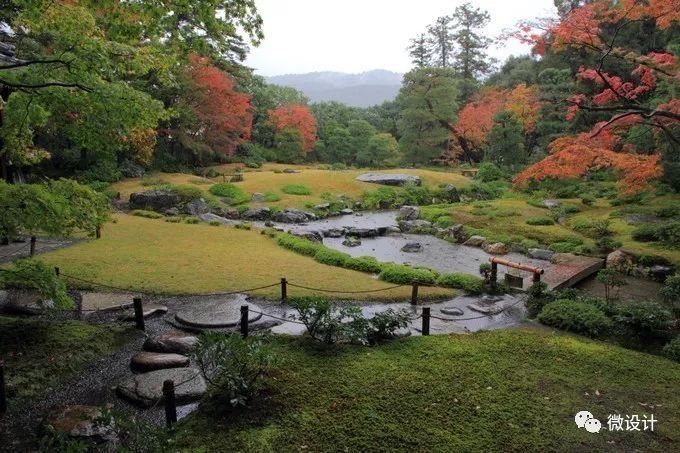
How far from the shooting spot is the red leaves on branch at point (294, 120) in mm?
40375

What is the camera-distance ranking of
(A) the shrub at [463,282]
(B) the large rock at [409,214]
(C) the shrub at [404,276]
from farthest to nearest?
1. (B) the large rock at [409,214]
2. (C) the shrub at [404,276]
3. (A) the shrub at [463,282]

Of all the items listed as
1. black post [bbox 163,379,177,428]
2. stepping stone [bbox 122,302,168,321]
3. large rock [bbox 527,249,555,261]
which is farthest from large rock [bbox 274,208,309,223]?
black post [bbox 163,379,177,428]

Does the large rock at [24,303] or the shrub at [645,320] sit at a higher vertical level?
the large rock at [24,303]

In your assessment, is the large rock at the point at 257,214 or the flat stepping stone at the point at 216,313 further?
the large rock at the point at 257,214

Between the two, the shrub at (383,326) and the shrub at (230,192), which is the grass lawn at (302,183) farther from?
the shrub at (383,326)

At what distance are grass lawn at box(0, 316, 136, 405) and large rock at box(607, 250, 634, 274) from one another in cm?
1362

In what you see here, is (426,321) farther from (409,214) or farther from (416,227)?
(409,214)

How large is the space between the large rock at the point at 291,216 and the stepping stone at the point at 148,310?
1308cm

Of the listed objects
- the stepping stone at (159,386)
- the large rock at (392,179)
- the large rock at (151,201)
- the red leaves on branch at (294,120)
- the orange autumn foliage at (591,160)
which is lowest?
the stepping stone at (159,386)

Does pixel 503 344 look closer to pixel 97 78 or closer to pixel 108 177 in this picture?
pixel 97 78

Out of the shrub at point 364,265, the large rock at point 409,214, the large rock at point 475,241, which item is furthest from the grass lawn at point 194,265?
the large rock at point 409,214

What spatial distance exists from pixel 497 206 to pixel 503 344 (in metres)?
15.8

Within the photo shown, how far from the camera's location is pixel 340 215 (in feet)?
82.0

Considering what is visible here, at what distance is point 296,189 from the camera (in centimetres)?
2709
